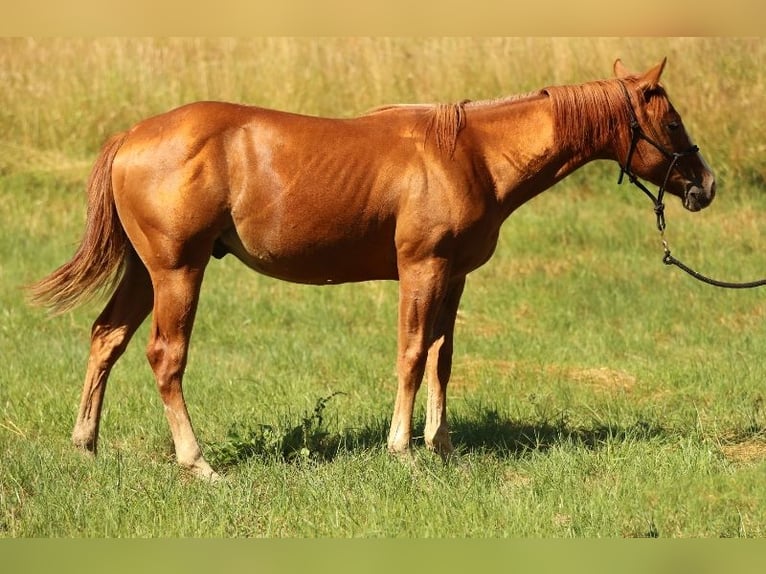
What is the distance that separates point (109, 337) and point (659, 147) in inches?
140

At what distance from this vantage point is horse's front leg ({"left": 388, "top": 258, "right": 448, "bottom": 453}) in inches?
268

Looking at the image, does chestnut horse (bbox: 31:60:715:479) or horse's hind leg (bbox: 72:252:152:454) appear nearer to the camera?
chestnut horse (bbox: 31:60:715:479)

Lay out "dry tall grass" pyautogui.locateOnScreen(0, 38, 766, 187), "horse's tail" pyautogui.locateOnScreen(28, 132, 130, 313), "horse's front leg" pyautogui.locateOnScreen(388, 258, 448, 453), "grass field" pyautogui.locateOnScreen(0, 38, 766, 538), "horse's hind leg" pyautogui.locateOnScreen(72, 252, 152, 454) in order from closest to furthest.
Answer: "grass field" pyautogui.locateOnScreen(0, 38, 766, 538), "horse's front leg" pyautogui.locateOnScreen(388, 258, 448, 453), "horse's tail" pyautogui.locateOnScreen(28, 132, 130, 313), "horse's hind leg" pyautogui.locateOnScreen(72, 252, 152, 454), "dry tall grass" pyautogui.locateOnScreen(0, 38, 766, 187)

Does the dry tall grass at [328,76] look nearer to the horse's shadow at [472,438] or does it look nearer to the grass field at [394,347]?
the grass field at [394,347]

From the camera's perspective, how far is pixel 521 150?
7.03m

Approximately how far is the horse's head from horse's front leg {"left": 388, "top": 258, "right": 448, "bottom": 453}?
4.53ft

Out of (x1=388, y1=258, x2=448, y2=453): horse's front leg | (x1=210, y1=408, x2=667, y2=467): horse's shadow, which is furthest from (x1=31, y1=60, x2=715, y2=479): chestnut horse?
(x1=210, y1=408, x2=667, y2=467): horse's shadow

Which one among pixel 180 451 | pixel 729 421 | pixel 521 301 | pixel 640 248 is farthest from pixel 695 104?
pixel 180 451

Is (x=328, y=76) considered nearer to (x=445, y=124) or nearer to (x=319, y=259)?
(x=445, y=124)

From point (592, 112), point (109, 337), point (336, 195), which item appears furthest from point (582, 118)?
point (109, 337)

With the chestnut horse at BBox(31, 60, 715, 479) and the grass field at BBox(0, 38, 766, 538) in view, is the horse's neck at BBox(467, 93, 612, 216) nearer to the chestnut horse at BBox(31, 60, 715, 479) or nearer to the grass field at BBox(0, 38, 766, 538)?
the chestnut horse at BBox(31, 60, 715, 479)

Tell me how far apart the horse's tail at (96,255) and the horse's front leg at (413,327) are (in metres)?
1.74

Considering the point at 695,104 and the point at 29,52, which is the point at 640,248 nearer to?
the point at 695,104

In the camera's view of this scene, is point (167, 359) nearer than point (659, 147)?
Yes
